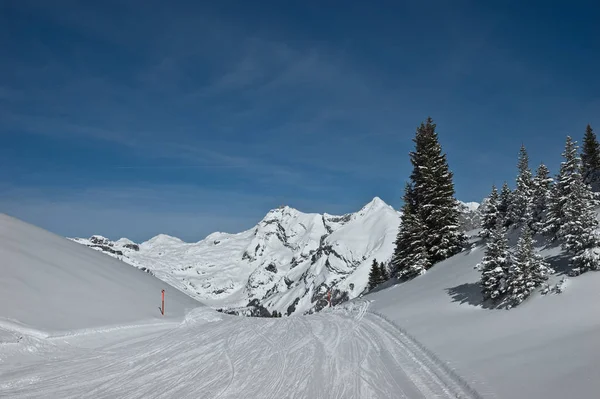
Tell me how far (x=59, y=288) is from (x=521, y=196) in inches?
1050

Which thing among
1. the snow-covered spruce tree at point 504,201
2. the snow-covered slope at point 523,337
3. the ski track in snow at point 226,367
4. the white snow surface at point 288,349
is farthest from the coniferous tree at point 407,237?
the ski track in snow at point 226,367

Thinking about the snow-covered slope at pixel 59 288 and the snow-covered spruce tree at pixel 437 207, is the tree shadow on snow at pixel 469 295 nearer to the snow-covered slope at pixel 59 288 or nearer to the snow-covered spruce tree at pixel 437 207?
the snow-covered spruce tree at pixel 437 207

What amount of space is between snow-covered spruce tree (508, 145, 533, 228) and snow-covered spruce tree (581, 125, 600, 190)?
705 cm

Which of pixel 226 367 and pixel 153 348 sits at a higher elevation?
pixel 153 348

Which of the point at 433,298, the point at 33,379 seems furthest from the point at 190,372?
the point at 433,298

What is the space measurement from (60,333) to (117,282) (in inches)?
281

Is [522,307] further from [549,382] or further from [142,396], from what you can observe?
[142,396]

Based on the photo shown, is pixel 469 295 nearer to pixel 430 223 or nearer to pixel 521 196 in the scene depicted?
pixel 521 196

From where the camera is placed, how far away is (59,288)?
14086 mm

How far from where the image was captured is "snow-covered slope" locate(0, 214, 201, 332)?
1177 cm

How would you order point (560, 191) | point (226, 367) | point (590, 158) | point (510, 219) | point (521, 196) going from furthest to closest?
point (590, 158) → point (510, 219) → point (521, 196) → point (560, 191) → point (226, 367)

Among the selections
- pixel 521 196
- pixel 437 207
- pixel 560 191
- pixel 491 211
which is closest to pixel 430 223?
pixel 437 207

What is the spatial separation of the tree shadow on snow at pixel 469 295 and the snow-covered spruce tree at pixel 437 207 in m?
11.1

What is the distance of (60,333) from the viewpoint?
11062mm
